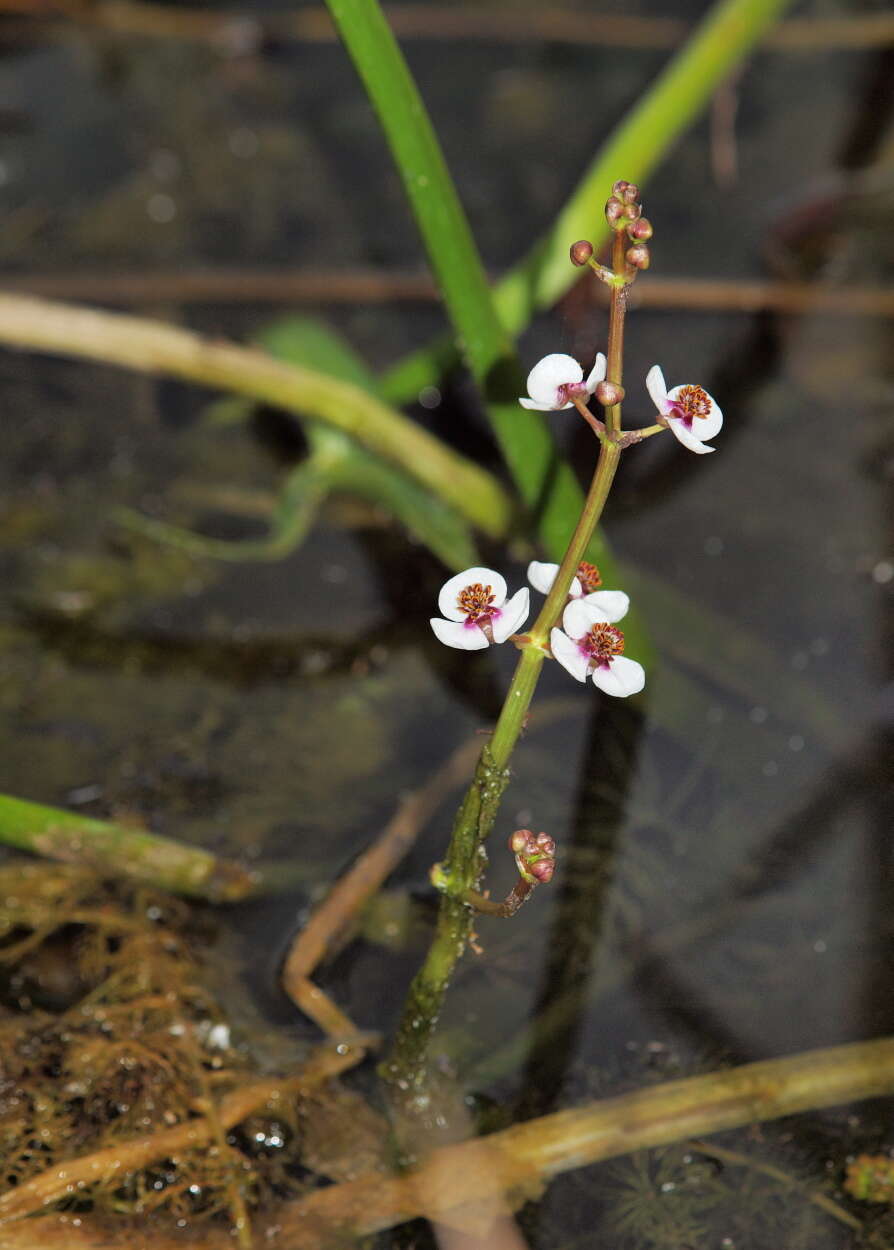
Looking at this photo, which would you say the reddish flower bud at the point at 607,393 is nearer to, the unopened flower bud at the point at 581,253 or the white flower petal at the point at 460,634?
the unopened flower bud at the point at 581,253

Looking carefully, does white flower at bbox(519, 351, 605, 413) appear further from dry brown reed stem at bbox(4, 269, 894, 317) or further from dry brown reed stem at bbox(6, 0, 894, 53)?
dry brown reed stem at bbox(6, 0, 894, 53)

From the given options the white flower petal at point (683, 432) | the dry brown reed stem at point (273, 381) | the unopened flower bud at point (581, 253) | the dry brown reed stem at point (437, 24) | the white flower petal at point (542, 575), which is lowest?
the white flower petal at point (542, 575)

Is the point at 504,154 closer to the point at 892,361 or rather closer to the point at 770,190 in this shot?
the point at 770,190

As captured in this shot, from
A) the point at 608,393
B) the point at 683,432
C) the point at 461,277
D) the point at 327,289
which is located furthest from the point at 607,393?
the point at 327,289

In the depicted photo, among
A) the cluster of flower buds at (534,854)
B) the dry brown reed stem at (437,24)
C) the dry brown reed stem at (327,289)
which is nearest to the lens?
the cluster of flower buds at (534,854)

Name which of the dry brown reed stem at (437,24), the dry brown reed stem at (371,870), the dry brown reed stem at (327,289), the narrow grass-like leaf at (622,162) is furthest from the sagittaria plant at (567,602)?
the dry brown reed stem at (437,24)

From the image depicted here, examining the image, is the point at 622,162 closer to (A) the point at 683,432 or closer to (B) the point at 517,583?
(B) the point at 517,583

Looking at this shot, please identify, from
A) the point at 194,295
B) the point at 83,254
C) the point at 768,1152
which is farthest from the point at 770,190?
the point at 768,1152
